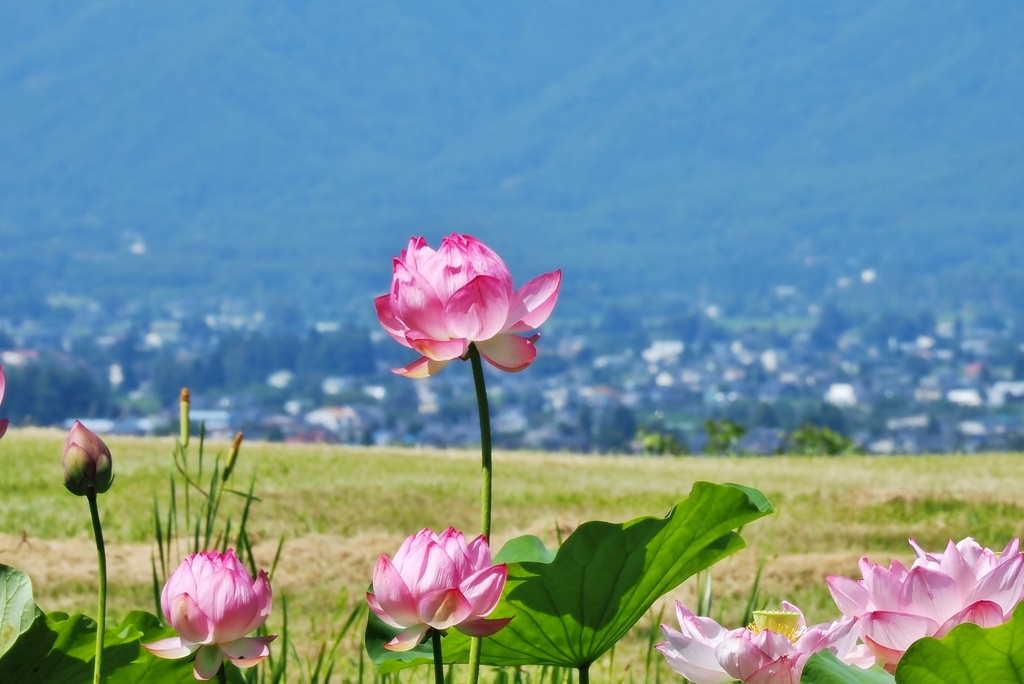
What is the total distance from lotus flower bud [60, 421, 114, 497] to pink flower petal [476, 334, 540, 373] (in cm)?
34

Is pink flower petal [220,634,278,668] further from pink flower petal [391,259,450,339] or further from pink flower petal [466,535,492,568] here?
pink flower petal [391,259,450,339]

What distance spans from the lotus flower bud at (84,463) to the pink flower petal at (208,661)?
0.58 feet

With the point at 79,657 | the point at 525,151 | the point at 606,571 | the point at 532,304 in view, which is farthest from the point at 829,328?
the point at 532,304

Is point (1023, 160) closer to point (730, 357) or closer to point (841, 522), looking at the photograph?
point (730, 357)

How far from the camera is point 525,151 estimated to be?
17588 cm

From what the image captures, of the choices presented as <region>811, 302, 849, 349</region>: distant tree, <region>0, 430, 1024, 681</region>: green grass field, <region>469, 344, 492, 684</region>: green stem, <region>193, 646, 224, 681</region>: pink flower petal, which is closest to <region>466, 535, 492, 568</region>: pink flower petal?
<region>469, 344, 492, 684</region>: green stem

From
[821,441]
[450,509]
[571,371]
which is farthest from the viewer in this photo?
[571,371]

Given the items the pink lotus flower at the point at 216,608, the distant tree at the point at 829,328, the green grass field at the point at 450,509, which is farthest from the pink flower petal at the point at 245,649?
the distant tree at the point at 829,328

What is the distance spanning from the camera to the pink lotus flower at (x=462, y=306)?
1.05 meters

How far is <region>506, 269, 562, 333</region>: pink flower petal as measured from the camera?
3.57 feet

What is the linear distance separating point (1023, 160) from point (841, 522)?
158 meters

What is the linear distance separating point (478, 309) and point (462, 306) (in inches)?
0.5

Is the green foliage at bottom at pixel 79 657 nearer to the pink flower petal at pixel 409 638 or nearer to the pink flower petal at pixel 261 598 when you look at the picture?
the pink flower petal at pixel 261 598

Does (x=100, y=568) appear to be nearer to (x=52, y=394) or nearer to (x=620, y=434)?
(x=620, y=434)
